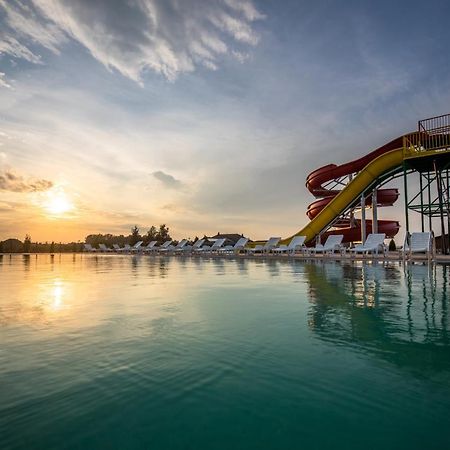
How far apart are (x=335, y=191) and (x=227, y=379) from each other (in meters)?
27.2

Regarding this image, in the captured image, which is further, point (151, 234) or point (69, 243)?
point (69, 243)

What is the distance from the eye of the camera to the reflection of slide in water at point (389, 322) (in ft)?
8.61

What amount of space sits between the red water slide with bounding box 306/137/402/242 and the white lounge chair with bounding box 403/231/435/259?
950 centimetres

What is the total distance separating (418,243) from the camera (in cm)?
1416

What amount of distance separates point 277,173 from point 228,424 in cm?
2200

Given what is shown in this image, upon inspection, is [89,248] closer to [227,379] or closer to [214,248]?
[214,248]

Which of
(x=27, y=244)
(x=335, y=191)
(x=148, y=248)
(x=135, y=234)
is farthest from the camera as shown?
(x=27, y=244)

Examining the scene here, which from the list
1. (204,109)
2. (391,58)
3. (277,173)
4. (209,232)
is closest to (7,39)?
(204,109)

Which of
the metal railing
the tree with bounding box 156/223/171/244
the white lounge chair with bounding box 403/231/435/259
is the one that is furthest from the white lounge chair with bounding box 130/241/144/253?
the white lounge chair with bounding box 403/231/435/259

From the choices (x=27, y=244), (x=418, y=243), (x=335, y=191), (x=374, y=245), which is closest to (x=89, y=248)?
(x=27, y=244)

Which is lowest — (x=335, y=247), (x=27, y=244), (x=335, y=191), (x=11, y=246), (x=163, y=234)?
(x=335, y=247)

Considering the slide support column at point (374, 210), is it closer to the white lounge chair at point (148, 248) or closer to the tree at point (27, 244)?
the white lounge chair at point (148, 248)

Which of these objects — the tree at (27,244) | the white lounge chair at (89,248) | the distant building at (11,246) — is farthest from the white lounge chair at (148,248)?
the distant building at (11,246)

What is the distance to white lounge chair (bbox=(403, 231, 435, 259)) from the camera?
13566 millimetres
